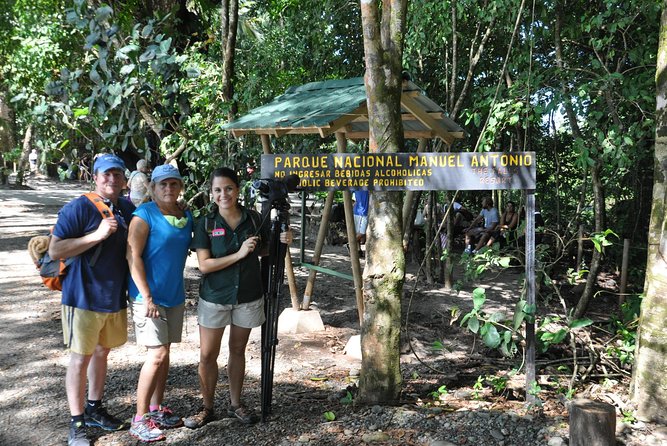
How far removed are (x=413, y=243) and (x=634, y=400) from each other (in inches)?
301

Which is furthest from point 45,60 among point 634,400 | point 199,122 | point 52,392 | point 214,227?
point 634,400

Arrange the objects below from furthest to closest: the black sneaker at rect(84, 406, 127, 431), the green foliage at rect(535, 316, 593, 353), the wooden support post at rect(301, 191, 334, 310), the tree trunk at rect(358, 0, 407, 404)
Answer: the wooden support post at rect(301, 191, 334, 310)
the green foliage at rect(535, 316, 593, 353)
the tree trunk at rect(358, 0, 407, 404)
the black sneaker at rect(84, 406, 127, 431)

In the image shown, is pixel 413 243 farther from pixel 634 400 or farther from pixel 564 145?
pixel 634 400

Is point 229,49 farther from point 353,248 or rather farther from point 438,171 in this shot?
point 438,171

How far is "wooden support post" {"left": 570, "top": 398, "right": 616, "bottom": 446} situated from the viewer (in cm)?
351

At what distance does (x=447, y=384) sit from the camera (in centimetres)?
508

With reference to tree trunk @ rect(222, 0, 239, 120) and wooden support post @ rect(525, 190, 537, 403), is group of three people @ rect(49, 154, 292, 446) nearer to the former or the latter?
wooden support post @ rect(525, 190, 537, 403)

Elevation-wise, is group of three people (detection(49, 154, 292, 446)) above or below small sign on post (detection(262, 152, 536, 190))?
below

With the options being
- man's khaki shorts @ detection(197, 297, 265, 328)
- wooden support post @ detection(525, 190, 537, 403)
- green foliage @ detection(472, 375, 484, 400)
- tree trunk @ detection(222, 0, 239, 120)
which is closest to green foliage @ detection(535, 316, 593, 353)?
wooden support post @ detection(525, 190, 537, 403)

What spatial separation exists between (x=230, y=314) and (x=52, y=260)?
1157 mm

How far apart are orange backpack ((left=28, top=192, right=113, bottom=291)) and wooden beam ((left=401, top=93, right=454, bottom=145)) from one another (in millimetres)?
3037

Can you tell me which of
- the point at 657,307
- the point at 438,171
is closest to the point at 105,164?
the point at 438,171

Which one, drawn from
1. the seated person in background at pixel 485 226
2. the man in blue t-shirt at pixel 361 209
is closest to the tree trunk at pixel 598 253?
the man in blue t-shirt at pixel 361 209

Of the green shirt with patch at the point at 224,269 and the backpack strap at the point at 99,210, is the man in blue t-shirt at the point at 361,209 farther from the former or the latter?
the backpack strap at the point at 99,210
